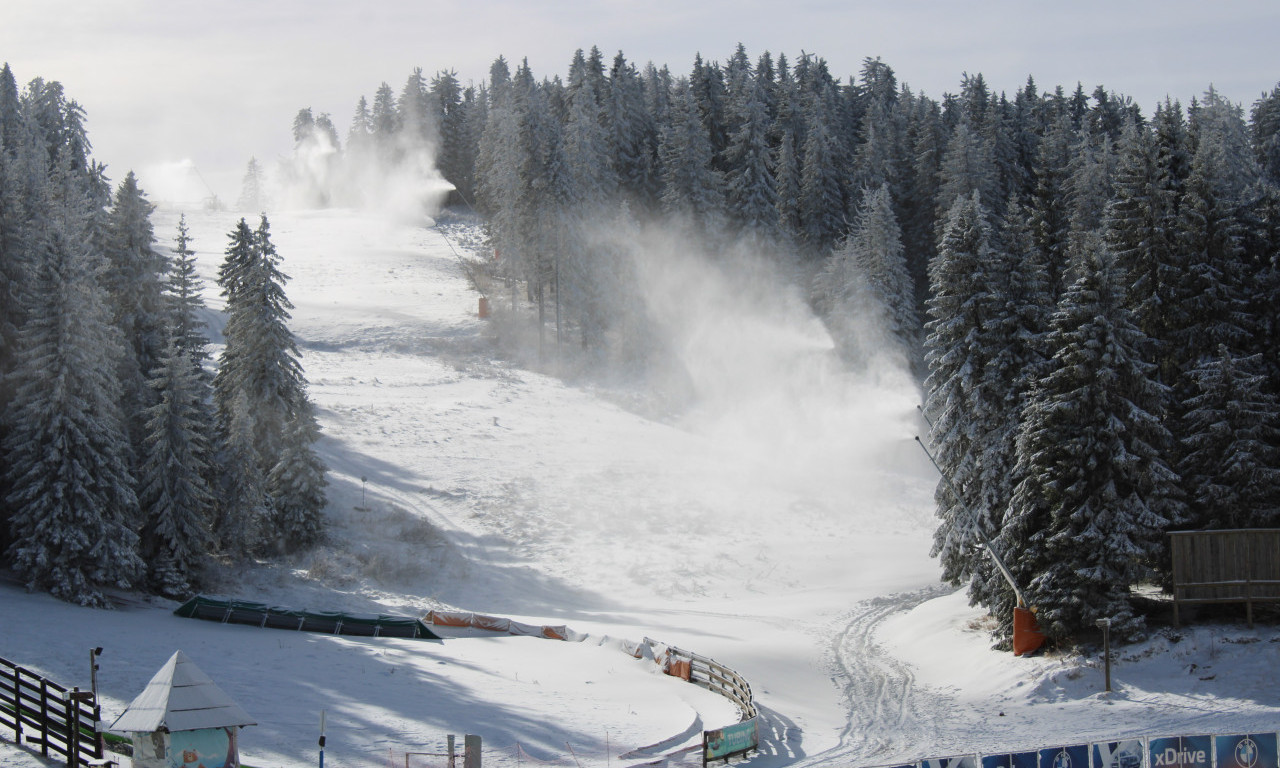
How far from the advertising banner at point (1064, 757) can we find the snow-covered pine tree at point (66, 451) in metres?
25.7

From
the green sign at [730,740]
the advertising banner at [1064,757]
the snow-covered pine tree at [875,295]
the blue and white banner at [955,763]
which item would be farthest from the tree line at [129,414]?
the snow-covered pine tree at [875,295]

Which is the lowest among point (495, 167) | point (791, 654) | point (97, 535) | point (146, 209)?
point (791, 654)

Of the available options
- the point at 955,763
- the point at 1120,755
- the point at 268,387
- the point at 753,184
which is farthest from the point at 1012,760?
the point at 753,184

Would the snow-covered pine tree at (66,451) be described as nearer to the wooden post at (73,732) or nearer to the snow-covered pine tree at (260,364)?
the snow-covered pine tree at (260,364)

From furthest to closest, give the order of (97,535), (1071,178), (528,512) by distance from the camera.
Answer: (1071,178), (528,512), (97,535)

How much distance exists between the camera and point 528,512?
155 ft

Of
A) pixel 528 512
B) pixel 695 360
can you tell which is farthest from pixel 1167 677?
pixel 695 360

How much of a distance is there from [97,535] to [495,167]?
4690 cm

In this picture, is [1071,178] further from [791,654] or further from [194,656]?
[194,656]

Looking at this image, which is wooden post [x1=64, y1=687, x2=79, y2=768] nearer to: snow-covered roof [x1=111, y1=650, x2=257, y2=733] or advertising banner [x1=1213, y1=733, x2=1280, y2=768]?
snow-covered roof [x1=111, y1=650, x2=257, y2=733]

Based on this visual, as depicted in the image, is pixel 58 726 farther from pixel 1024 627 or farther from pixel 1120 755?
pixel 1024 627

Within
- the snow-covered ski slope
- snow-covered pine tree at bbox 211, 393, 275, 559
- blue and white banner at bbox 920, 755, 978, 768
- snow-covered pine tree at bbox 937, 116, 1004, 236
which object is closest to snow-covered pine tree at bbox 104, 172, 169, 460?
snow-covered pine tree at bbox 211, 393, 275, 559

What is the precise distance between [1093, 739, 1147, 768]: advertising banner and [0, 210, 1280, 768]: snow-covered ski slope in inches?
191

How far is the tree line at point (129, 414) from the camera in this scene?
31.0 meters
